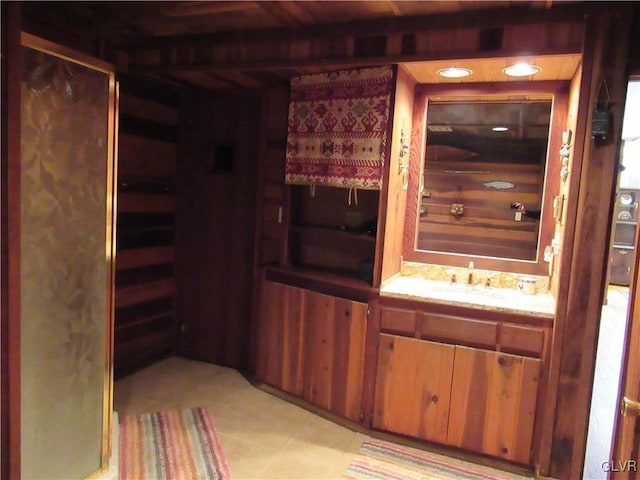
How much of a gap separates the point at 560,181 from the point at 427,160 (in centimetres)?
81

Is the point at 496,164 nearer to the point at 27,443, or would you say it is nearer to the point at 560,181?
the point at 560,181

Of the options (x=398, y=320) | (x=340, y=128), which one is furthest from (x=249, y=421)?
(x=340, y=128)

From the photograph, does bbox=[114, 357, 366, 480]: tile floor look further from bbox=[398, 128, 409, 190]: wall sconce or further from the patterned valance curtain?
bbox=[398, 128, 409, 190]: wall sconce

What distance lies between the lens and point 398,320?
2686 mm

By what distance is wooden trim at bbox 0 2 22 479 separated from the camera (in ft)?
4.37

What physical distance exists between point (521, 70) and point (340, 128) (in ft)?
3.43

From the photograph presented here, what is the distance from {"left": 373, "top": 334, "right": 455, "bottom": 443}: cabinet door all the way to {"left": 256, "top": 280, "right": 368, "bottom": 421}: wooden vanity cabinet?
0.15m

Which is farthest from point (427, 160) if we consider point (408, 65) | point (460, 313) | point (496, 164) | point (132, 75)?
point (132, 75)

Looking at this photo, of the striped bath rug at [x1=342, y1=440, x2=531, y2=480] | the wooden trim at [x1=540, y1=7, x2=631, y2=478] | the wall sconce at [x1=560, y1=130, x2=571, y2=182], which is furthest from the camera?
the wall sconce at [x1=560, y1=130, x2=571, y2=182]

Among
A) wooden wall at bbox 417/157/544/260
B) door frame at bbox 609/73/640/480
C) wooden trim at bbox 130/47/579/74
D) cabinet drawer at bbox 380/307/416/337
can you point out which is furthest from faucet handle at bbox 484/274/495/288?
door frame at bbox 609/73/640/480

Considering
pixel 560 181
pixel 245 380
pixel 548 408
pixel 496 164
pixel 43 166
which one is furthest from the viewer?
pixel 245 380

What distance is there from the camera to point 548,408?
2.32 metres

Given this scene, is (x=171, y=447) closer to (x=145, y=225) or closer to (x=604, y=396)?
(x=145, y=225)

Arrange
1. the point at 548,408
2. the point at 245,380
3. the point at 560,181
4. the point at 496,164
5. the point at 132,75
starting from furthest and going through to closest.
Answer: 1. the point at 245,380
2. the point at 132,75
3. the point at 496,164
4. the point at 560,181
5. the point at 548,408
